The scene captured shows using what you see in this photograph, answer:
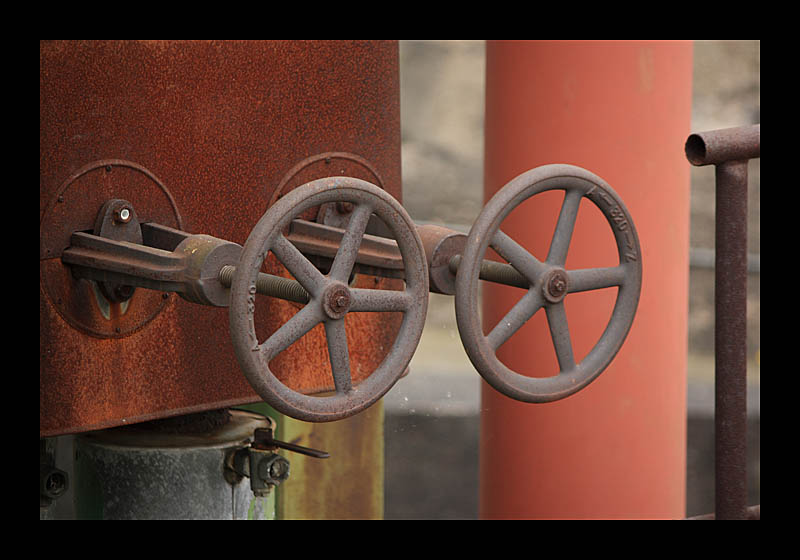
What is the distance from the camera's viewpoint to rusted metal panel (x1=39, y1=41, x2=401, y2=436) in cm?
132

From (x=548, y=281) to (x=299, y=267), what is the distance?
0.34 m

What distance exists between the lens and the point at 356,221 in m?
1.16

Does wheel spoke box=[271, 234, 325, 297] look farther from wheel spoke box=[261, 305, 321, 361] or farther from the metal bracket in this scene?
the metal bracket

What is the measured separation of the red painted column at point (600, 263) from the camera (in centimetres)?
254

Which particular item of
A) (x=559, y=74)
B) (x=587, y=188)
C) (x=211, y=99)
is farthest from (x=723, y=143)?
(x=559, y=74)

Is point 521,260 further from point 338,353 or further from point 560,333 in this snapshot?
point 338,353

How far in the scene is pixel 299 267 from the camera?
3.65 ft

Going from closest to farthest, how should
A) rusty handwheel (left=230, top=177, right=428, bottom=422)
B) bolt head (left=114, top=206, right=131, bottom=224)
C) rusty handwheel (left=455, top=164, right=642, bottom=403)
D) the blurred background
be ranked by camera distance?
1. rusty handwheel (left=230, top=177, right=428, bottom=422)
2. rusty handwheel (left=455, top=164, right=642, bottom=403)
3. bolt head (left=114, top=206, right=131, bottom=224)
4. the blurred background

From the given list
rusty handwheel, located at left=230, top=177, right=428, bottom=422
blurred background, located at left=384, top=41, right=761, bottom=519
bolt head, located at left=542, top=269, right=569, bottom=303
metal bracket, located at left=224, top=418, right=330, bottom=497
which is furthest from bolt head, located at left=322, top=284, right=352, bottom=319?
blurred background, located at left=384, top=41, right=761, bottom=519

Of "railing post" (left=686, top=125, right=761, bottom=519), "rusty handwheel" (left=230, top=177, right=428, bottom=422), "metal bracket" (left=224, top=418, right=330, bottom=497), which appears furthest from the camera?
"metal bracket" (left=224, top=418, right=330, bottom=497)

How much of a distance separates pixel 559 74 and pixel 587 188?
4.40 ft

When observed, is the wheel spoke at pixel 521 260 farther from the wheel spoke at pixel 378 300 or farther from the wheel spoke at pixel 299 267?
the wheel spoke at pixel 299 267

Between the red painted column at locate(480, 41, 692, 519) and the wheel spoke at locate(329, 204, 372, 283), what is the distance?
1.45m

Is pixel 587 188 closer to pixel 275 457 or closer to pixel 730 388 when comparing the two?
pixel 730 388
